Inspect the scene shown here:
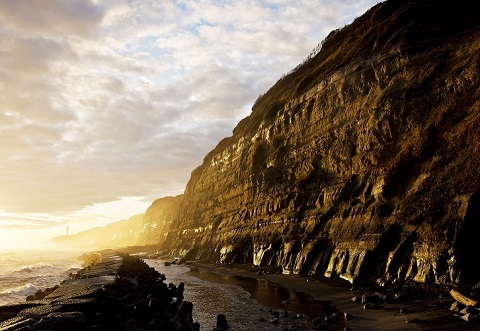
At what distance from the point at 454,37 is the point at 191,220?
2776 inches

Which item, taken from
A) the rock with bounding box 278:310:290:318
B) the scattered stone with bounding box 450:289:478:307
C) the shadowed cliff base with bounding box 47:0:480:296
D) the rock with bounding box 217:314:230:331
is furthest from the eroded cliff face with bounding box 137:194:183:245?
the scattered stone with bounding box 450:289:478:307

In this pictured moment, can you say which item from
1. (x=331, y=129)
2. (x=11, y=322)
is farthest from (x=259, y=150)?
(x=11, y=322)

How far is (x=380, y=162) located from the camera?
31.7 metres

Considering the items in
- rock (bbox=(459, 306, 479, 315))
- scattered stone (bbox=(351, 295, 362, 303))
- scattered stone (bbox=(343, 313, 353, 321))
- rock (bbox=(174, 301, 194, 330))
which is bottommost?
scattered stone (bbox=(343, 313, 353, 321))

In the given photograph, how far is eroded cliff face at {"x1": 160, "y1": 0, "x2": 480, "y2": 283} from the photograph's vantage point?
22.3 metres

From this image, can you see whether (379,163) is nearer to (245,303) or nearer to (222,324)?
(245,303)

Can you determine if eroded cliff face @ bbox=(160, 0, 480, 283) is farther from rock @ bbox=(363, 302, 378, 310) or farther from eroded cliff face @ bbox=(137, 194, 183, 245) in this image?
eroded cliff face @ bbox=(137, 194, 183, 245)

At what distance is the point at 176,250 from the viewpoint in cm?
8700

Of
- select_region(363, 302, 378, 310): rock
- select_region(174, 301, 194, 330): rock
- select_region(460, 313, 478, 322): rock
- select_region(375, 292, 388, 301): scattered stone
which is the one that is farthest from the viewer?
select_region(375, 292, 388, 301): scattered stone

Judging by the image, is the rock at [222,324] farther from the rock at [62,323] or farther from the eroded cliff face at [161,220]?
the eroded cliff face at [161,220]

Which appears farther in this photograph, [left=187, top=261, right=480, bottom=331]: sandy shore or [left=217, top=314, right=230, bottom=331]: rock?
[left=217, top=314, right=230, bottom=331]: rock

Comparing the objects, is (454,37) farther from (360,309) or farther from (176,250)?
(176,250)

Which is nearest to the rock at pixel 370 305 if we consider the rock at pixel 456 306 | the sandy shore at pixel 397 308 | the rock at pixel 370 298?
the sandy shore at pixel 397 308

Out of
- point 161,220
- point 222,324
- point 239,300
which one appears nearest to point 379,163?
point 239,300
